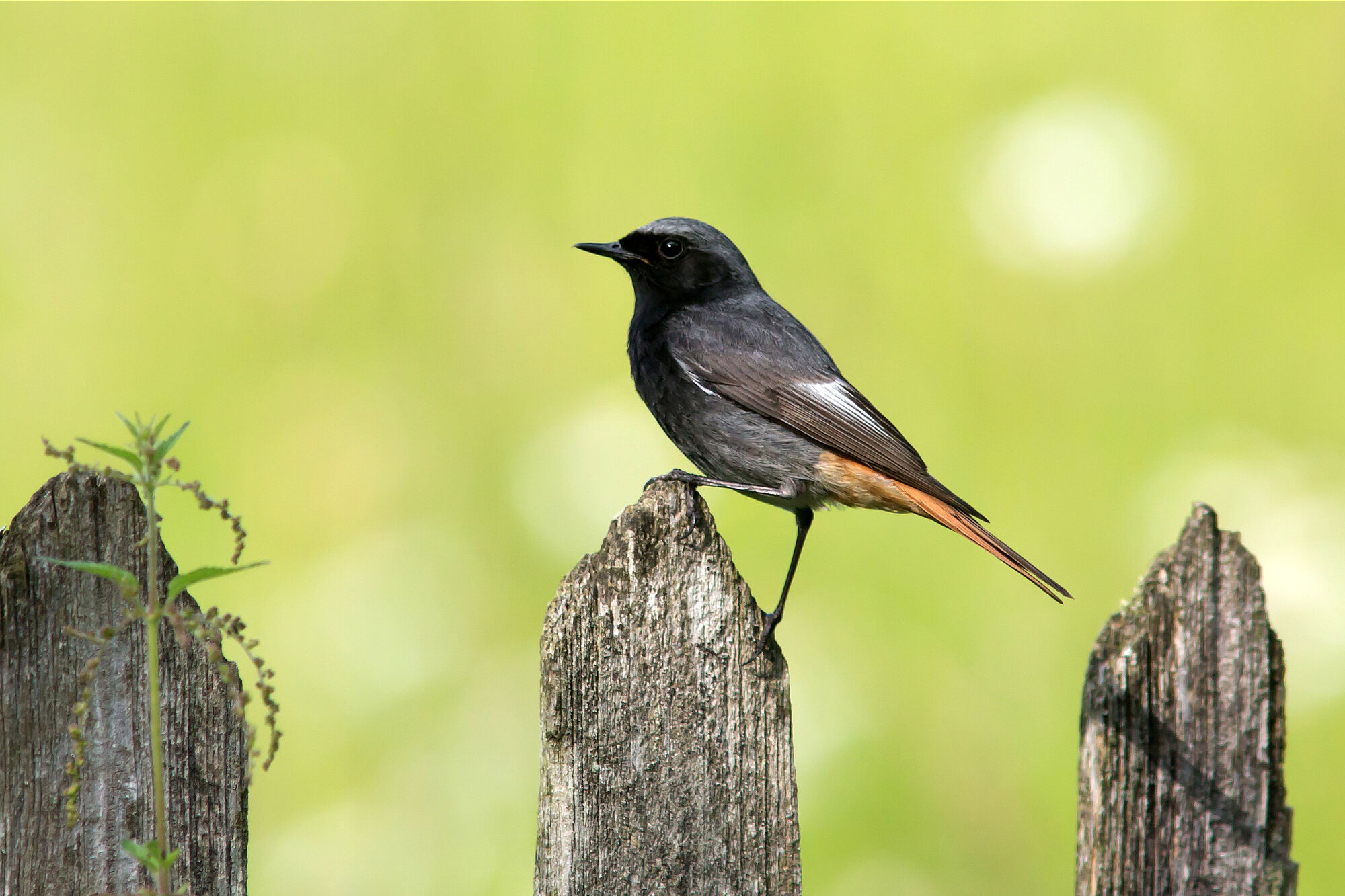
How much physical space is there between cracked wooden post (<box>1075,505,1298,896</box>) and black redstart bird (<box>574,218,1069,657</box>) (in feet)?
4.33

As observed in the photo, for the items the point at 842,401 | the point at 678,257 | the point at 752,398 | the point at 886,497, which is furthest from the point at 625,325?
the point at 886,497

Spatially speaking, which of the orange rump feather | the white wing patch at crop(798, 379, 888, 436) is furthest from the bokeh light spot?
the orange rump feather

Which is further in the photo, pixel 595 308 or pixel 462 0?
pixel 462 0

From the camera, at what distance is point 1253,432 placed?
5.55m

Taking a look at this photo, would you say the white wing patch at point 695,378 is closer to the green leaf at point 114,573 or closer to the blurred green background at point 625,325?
the blurred green background at point 625,325

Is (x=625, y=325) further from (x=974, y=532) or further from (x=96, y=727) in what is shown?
(x=96, y=727)

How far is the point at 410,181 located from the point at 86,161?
1.71 m

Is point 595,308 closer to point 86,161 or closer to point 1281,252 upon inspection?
point 86,161

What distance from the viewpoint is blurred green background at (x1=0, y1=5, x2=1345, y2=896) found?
4816 millimetres

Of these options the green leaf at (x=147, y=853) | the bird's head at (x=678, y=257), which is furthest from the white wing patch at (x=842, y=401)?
the green leaf at (x=147, y=853)

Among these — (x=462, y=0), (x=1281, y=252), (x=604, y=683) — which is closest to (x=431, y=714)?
(x=604, y=683)

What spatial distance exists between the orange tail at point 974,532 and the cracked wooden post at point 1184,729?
23.5 inches

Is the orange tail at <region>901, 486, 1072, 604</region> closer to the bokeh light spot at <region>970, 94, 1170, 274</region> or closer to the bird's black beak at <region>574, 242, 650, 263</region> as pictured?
the bird's black beak at <region>574, 242, 650, 263</region>

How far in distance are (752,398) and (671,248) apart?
764 millimetres
